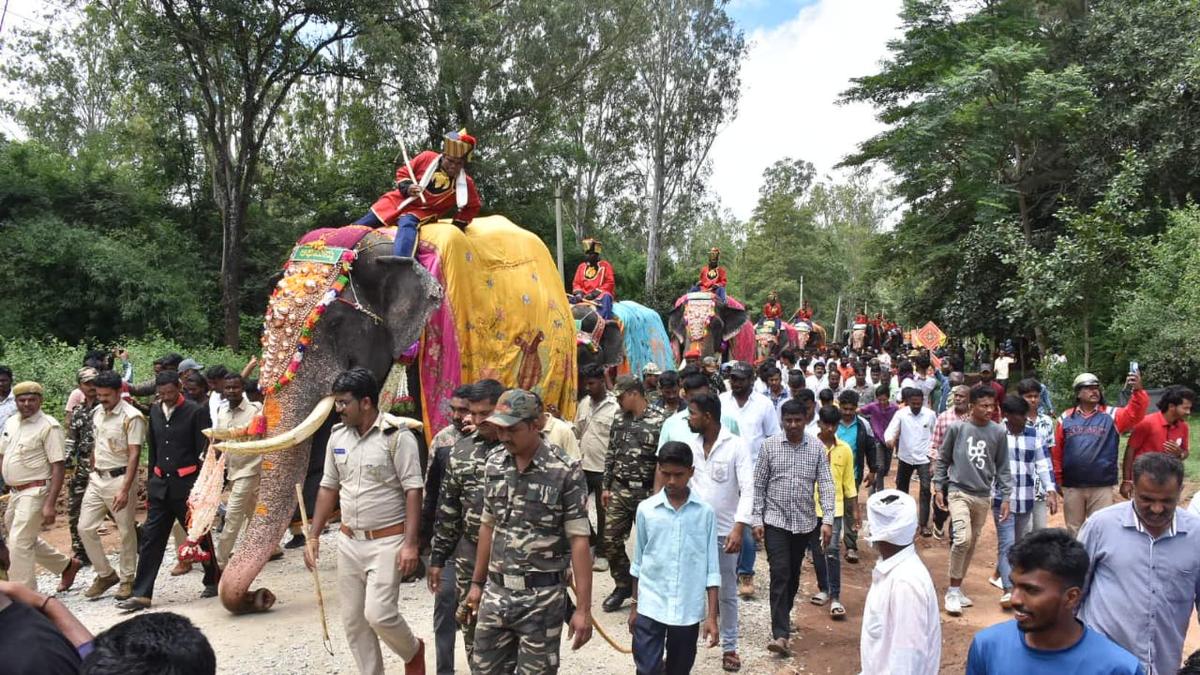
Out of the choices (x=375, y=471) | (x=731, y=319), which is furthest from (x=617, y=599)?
(x=731, y=319)

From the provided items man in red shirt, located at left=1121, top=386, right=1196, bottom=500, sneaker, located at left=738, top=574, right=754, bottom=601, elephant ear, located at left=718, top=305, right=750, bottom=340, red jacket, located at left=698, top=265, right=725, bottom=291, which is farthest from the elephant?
man in red shirt, located at left=1121, top=386, right=1196, bottom=500

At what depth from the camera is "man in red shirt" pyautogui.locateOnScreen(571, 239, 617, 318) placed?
1248 cm

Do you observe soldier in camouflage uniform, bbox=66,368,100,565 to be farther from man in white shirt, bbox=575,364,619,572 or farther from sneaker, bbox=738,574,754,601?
sneaker, bbox=738,574,754,601

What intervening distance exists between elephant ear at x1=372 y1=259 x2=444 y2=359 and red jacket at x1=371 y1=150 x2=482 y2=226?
930mm

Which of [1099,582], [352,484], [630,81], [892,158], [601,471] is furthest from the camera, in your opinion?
[630,81]

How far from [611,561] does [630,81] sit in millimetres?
27525

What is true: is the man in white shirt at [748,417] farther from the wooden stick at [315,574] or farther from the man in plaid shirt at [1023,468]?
the wooden stick at [315,574]

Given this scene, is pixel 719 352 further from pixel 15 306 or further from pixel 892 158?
pixel 15 306

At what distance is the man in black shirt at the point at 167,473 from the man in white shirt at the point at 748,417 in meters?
4.27

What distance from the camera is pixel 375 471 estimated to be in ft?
14.2

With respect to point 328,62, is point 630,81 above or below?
above

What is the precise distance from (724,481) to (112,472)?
478cm

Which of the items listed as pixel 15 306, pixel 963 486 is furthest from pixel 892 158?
pixel 15 306

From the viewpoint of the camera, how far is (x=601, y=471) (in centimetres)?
683
